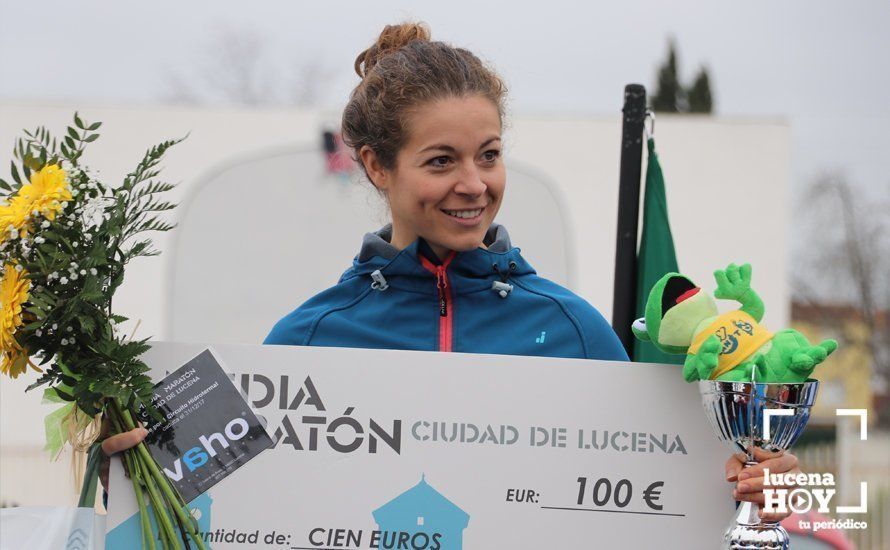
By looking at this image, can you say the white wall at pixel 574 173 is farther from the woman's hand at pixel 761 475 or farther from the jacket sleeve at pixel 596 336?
the woman's hand at pixel 761 475

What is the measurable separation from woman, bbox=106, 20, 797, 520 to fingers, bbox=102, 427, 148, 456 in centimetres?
43

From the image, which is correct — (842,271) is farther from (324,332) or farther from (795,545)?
(324,332)

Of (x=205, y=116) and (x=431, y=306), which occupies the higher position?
(x=205, y=116)

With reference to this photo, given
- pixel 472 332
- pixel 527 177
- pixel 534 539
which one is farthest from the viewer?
pixel 527 177

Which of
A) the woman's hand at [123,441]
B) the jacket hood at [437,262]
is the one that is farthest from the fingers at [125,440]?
A: the jacket hood at [437,262]

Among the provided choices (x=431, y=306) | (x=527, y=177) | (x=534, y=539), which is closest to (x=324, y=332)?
(x=431, y=306)

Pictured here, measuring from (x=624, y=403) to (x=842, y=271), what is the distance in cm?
2580

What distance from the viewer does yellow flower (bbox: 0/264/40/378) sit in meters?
2.09

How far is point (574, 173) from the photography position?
993 centimetres

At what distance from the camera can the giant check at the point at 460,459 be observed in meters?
2.24

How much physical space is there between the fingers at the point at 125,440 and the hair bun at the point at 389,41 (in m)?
0.98

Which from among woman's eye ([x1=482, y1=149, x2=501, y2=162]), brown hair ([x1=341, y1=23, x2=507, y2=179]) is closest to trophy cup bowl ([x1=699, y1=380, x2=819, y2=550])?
woman's eye ([x1=482, y1=149, x2=501, y2=162])

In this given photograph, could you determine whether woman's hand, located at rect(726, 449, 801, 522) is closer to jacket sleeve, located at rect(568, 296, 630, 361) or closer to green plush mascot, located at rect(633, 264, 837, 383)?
green plush mascot, located at rect(633, 264, 837, 383)

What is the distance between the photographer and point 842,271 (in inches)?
1045
